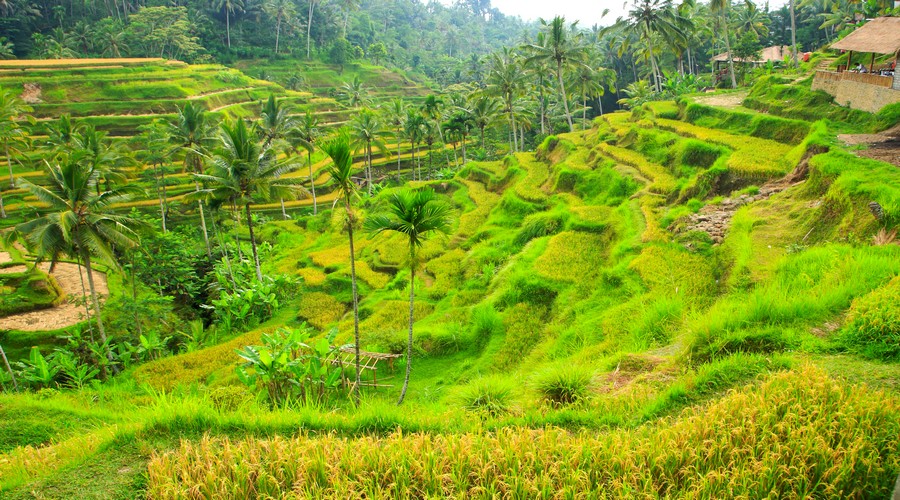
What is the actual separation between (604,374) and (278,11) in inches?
3008

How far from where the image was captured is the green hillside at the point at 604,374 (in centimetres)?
525

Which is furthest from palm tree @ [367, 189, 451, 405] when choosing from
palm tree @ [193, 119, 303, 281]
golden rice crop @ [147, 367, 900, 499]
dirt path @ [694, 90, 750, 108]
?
dirt path @ [694, 90, 750, 108]

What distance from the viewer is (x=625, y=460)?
17.3 ft

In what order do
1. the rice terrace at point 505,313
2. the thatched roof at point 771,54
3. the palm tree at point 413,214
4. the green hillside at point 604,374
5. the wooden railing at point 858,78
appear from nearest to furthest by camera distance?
the green hillside at point 604,374 < the rice terrace at point 505,313 < the palm tree at point 413,214 < the wooden railing at point 858,78 < the thatched roof at point 771,54

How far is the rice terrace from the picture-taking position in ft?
17.9

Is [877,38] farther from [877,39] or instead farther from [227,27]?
[227,27]

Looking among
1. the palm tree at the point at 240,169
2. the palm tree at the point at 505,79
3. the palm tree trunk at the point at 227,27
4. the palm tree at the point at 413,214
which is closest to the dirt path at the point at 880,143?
the palm tree at the point at 413,214

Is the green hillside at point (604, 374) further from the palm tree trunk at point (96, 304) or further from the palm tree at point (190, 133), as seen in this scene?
the palm tree at point (190, 133)

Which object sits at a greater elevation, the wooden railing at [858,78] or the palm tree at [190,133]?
the palm tree at [190,133]

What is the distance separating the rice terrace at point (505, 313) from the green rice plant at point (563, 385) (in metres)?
0.04

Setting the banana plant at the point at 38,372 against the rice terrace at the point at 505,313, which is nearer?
the rice terrace at the point at 505,313

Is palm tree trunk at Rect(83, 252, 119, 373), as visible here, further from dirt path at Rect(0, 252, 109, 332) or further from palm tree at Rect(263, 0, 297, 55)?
palm tree at Rect(263, 0, 297, 55)

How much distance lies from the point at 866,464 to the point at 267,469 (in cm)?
598

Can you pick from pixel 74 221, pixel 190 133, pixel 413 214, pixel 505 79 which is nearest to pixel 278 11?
pixel 505 79
